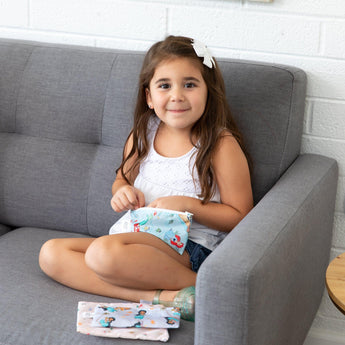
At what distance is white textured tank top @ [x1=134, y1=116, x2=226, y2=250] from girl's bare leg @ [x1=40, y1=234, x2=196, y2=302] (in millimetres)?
110

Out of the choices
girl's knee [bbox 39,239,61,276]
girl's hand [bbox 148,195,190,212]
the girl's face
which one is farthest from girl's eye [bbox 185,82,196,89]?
Result: girl's knee [bbox 39,239,61,276]

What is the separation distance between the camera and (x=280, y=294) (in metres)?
1.33

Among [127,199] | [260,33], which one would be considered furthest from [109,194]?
[260,33]

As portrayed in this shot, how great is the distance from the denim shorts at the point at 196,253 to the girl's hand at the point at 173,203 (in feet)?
0.33

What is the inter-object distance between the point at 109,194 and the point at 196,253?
14.2 inches

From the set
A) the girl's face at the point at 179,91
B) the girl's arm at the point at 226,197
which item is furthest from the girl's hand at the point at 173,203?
the girl's face at the point at 179,91

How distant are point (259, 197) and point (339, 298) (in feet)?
1.82

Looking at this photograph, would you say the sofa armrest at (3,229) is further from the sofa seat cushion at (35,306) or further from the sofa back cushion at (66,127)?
the sofa seat cushion at (35,306)

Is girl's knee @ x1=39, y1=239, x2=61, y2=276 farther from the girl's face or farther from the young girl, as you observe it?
the girl's face

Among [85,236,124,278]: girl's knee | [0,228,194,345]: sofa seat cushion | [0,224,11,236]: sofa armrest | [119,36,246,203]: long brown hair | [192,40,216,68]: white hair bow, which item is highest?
[192,40,216,68]: white hair bow

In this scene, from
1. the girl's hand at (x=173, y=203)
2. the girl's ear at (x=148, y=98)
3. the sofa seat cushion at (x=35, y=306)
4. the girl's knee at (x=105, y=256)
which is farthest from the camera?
the girl's ear at (x=148, y=98)

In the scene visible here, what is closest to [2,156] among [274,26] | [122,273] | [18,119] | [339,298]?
[18,119]

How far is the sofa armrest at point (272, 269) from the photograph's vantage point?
3.86ft

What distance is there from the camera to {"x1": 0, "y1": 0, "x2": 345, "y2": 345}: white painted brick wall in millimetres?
1833
